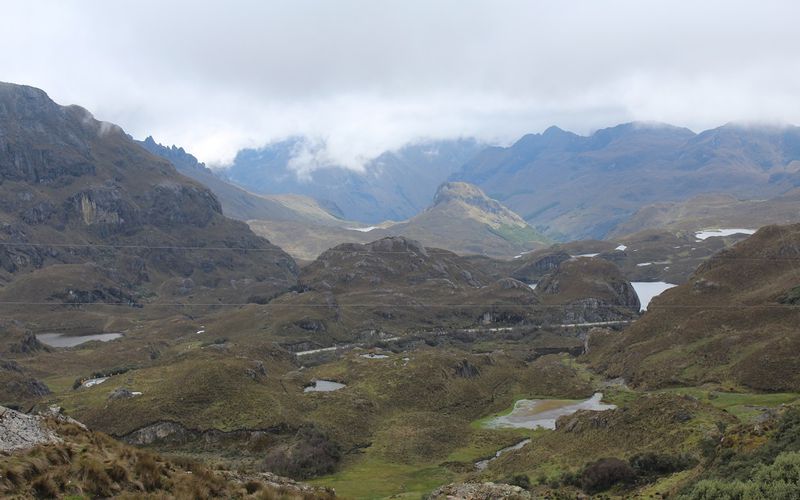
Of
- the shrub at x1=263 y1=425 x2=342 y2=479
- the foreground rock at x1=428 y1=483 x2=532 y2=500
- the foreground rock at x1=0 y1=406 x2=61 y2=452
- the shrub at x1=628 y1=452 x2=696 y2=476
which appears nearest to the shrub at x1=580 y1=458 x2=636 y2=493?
the shrub at x1=628 y1=452 x2=696 y2=476

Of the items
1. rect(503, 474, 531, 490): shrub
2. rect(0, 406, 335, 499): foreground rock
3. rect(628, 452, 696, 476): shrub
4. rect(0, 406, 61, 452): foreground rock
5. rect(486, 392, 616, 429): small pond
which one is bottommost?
rect(486, 392, 616, 429): small pond

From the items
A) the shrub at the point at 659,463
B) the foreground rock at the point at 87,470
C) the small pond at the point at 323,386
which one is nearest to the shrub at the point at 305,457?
the small pond at the point at 323,386

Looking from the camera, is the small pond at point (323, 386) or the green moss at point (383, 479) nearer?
the green moss at point (383, 479)

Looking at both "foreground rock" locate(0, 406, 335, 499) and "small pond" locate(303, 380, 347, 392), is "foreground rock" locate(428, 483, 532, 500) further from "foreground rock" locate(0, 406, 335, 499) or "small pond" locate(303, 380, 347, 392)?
"small pond" locate(303, 380, 347, 392)

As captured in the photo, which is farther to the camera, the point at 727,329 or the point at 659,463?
the point at 727,329

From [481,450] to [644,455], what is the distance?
104 feet

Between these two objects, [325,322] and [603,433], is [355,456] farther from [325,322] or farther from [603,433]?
[325,322]

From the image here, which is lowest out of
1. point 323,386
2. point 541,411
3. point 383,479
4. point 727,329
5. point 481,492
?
point 541,411

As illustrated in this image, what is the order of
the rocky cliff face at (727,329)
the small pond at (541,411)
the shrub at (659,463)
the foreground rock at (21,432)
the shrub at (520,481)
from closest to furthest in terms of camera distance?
the foreground rock at (21,432), the shrub at (659,463), the shrub at (520,481), the rocky cliff face at (727,329), the small pond at (541,411)

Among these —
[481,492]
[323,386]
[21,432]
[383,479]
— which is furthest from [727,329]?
[21,432]

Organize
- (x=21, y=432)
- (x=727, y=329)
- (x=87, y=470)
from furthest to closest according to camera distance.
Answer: (x=727, y=329)
(x=21, y=432)
(x=87, y=470)

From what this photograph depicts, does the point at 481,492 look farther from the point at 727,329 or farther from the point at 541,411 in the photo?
the point at 727,329

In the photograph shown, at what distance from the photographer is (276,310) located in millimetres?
199875

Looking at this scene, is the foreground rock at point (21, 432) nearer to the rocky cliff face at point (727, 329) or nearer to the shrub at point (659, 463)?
the shrub at point (659, 463)
